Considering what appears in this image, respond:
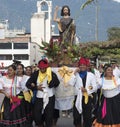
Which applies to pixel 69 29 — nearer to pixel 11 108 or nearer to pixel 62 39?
pixel 62 39

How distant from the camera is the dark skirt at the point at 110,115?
10.6 metres

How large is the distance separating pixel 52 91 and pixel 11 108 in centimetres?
113

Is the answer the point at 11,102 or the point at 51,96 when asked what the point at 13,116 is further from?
the point at 51,96

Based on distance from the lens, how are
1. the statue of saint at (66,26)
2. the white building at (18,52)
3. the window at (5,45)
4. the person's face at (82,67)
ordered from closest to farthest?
the person's face at (82,67), the statue of saint at (66,26), the white building at (18,52), the window at (5,45)

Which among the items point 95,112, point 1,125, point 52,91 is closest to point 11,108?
point 1,125

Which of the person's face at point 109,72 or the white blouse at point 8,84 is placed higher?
the person's face at point 109,72

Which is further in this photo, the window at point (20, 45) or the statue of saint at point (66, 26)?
the window at point (20, 45)

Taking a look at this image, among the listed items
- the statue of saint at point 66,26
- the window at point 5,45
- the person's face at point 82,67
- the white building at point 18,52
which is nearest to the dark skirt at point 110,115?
the person's face at point 82,67

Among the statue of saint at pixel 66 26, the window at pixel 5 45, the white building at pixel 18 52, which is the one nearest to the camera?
the statue of saint at pixel 66 26

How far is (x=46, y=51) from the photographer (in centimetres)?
1247

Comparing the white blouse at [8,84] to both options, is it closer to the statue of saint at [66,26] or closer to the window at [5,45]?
the statue of saint at [66,26]

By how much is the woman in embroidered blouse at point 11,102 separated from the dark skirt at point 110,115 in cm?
164

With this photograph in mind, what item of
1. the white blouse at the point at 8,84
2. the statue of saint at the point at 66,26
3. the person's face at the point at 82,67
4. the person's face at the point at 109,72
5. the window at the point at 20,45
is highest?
the window at the point at 20,45

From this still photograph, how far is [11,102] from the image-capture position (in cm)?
1072
